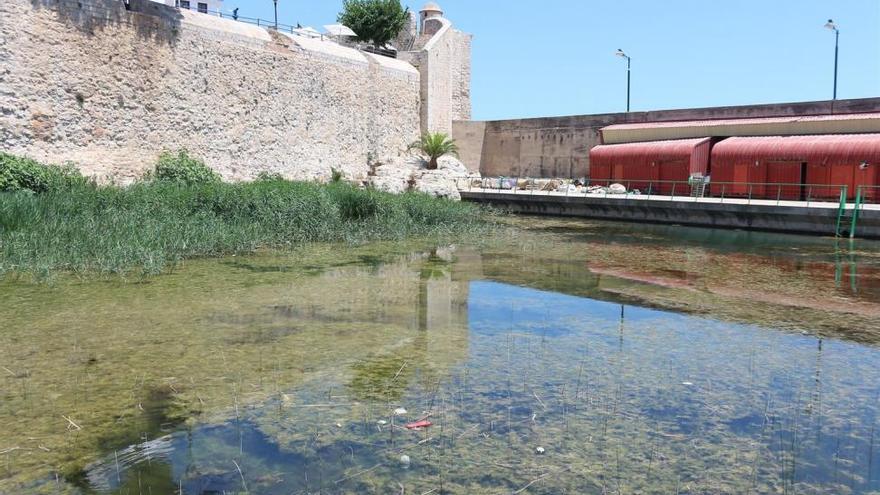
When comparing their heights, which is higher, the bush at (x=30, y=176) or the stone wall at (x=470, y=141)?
the stone wall at (x=470, y=141)

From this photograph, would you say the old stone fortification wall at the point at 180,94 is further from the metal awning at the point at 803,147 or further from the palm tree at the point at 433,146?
the metal awning at the point at 803,147

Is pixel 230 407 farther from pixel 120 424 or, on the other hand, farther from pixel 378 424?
pixel 378 424

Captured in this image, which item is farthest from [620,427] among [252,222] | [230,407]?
[252,222]

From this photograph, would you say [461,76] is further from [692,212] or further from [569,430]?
[569,430]

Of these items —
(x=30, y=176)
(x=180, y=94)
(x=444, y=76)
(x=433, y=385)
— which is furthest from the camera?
(x=444, y=76)

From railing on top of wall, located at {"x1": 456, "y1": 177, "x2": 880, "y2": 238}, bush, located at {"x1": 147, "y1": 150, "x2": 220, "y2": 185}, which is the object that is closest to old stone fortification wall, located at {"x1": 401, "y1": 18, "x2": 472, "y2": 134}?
railing on top of wall, located at {"x1": 456, "y1": 177, "x2": 880, "y2": 238}

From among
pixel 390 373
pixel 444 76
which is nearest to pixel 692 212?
pixel 444 76

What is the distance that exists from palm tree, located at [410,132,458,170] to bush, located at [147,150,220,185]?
10938 mm

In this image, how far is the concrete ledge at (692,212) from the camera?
1848 centimetres

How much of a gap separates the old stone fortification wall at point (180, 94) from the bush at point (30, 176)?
1.00m

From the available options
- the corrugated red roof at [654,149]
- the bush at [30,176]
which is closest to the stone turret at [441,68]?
the corrugated red roof at [654,149]

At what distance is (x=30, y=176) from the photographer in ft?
51.0

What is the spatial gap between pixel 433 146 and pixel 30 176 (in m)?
16.3

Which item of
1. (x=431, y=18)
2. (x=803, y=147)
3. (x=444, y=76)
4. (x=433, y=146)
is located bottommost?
(x=803, y=147)
